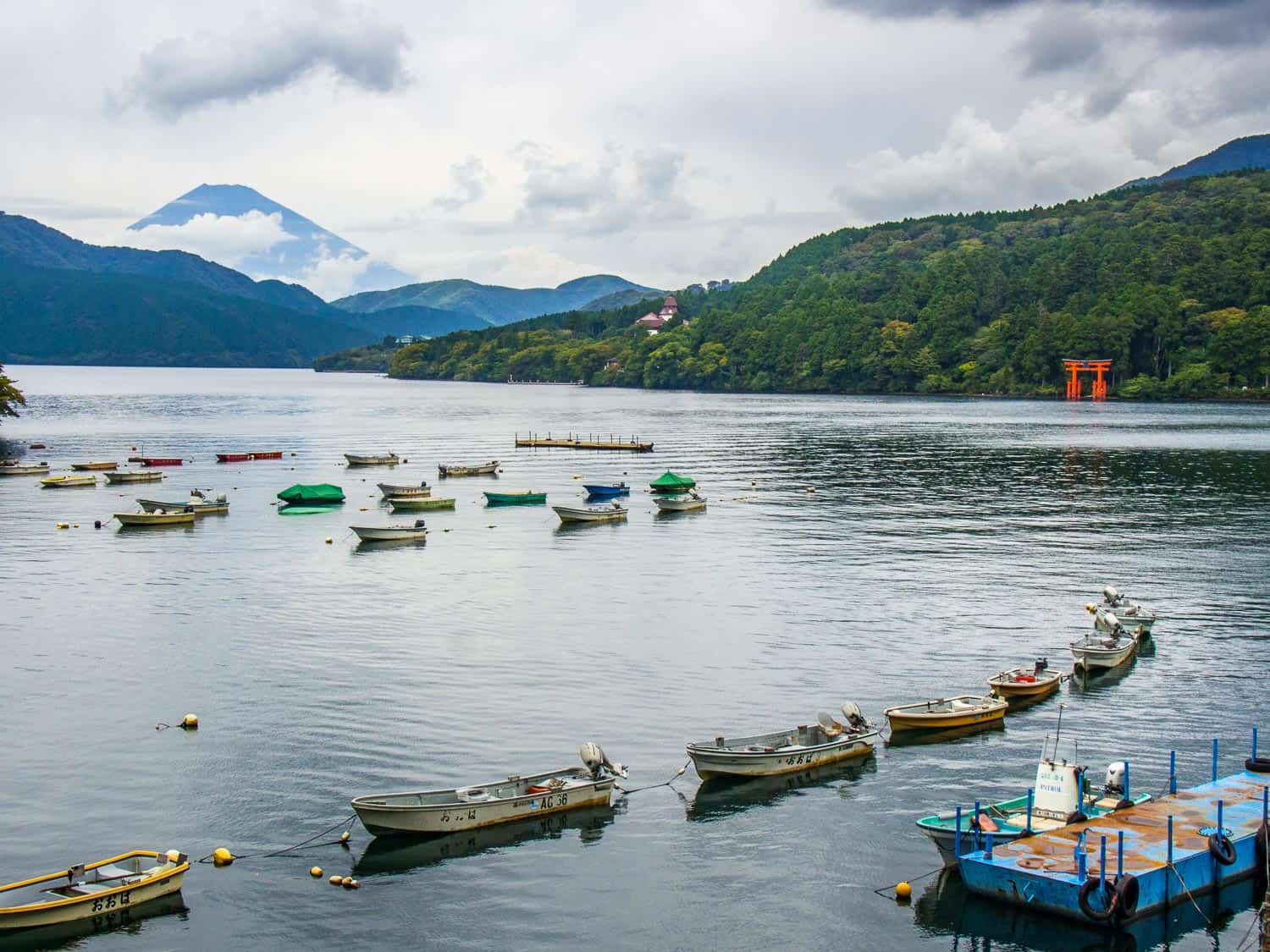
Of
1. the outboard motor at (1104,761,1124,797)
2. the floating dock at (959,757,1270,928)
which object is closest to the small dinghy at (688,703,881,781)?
the outboard motor at (1104,761,1124,797)

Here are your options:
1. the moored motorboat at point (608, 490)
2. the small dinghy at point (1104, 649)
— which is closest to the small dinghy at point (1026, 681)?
the small dinghy at point (1104, 649)

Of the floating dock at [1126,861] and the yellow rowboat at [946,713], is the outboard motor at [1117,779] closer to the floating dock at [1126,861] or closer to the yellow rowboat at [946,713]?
the floating dock at [1126,861]

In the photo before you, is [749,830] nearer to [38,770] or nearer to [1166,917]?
[1166,917]

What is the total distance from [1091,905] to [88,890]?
26.4 m

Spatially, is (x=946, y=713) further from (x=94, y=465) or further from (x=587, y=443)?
(x=587, y=443)

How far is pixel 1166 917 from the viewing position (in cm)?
3347

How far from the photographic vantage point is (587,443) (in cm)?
18588

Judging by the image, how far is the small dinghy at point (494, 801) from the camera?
37375 mm

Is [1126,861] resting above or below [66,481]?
below

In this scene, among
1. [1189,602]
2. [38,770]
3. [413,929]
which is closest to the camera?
[413,929]

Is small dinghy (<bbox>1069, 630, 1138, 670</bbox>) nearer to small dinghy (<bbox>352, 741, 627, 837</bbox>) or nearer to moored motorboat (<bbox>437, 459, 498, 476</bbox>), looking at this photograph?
small dinghy (<bbox>352, 741, 627, 837</bbox>)

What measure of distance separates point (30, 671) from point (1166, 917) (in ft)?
155

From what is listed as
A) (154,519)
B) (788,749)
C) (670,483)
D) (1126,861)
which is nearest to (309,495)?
(154,519)

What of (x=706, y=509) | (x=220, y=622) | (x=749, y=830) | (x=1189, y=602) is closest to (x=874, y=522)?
(x=706, y=509)
